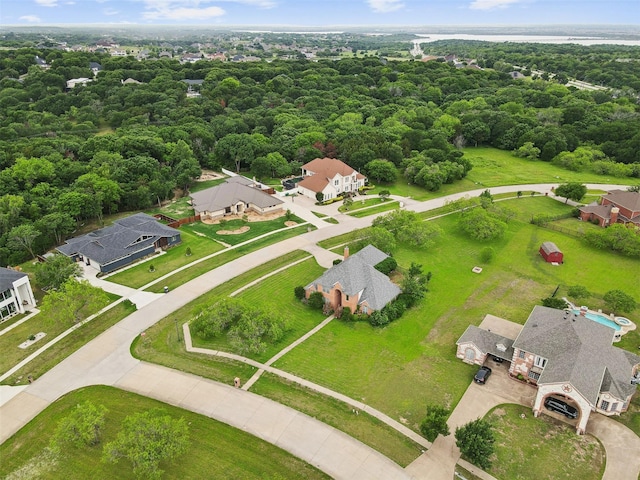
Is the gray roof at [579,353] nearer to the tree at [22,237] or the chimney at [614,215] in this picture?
the chimney at [614,215]

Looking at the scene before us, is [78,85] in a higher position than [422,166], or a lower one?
higher

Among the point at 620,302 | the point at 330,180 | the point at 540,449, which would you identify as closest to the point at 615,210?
the point at 620,302

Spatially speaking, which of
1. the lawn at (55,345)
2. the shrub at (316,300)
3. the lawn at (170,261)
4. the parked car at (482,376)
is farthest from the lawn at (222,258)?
the parked car at (482,376)

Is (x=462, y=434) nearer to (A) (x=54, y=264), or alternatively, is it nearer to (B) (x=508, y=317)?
(B) (x=508, y=317)

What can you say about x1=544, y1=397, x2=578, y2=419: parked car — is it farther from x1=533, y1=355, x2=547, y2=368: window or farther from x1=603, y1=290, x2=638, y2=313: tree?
x1=603, y1=290, x2=638, y2=313: tree

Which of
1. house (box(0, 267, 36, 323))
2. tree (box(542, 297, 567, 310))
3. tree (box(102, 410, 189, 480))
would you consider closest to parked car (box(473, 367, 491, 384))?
tree (box(542, 297, 567, 310))

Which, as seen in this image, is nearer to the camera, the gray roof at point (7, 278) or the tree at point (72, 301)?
the tree at point (72, 301)

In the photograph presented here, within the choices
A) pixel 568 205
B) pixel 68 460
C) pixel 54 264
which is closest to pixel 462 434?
→ pixel 68 460

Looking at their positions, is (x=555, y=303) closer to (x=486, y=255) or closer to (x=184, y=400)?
(x=486, y=255)
